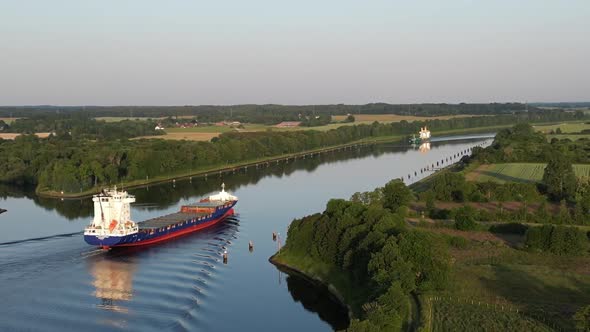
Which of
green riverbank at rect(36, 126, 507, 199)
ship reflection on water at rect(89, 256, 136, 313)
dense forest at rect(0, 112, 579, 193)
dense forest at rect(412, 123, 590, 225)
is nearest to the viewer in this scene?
ship reflection on water at rect(89, 256, 136, 313)

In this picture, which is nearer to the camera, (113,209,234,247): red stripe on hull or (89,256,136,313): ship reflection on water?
(89,256,136,313): ship reflection on water

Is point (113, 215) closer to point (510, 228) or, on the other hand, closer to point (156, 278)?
point (156, 278)

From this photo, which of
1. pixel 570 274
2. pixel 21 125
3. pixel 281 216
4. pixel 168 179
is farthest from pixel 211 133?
pixel 570 274

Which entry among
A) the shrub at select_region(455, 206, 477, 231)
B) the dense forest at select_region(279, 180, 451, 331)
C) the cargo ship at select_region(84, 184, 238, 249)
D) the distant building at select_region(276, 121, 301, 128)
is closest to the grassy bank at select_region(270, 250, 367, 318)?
the dense forest at select_region(279, 180, 451, 331)

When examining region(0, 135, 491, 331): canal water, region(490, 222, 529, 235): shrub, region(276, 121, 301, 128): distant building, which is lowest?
region(0, 135, 491, 331): canal water

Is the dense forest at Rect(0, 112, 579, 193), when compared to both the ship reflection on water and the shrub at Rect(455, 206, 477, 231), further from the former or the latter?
the shrub at Rect(455, 206, 477, 231)

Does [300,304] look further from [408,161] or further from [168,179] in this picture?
[408,161]
